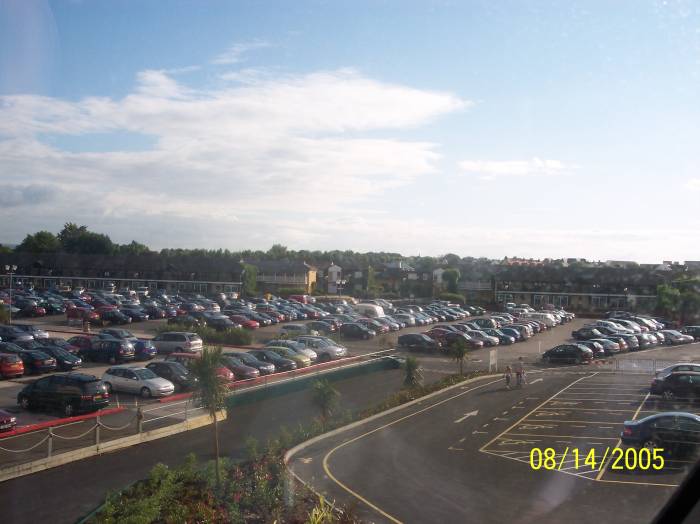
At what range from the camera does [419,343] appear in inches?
1101

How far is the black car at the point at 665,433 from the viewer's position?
905cm

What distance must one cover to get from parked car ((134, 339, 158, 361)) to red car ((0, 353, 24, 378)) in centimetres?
432

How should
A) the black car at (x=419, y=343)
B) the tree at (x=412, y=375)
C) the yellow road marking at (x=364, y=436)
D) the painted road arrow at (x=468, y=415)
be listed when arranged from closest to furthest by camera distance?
1. the yellow road marking at (x=364, y=436)
2. the painted road arrow at (x=468, y=415)
3. the tree at (x=412, y=375)
4. the black car at (x=419, y=343)

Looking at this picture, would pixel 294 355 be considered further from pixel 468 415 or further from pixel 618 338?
pixel 618 338

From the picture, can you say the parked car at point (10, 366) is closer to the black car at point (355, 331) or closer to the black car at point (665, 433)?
the black car at point (355, 331)

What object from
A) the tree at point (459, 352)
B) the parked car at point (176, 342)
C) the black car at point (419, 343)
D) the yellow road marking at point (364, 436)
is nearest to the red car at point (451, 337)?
the black car at point (419, 343)

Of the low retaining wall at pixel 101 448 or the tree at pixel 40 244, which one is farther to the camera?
the tree at pixel 40 244

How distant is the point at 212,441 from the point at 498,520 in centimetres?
633

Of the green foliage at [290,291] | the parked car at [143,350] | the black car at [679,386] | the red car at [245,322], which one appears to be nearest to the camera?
the black car at [679,386]

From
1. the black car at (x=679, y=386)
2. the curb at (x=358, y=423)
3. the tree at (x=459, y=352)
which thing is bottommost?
the curb at (x=358, y=423)

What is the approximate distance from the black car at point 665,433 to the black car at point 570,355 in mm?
14050

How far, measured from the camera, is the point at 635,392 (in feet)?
50.5

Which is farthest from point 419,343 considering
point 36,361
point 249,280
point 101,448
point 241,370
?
point 249,280

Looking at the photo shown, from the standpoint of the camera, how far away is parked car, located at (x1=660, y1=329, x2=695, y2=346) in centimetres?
2800
